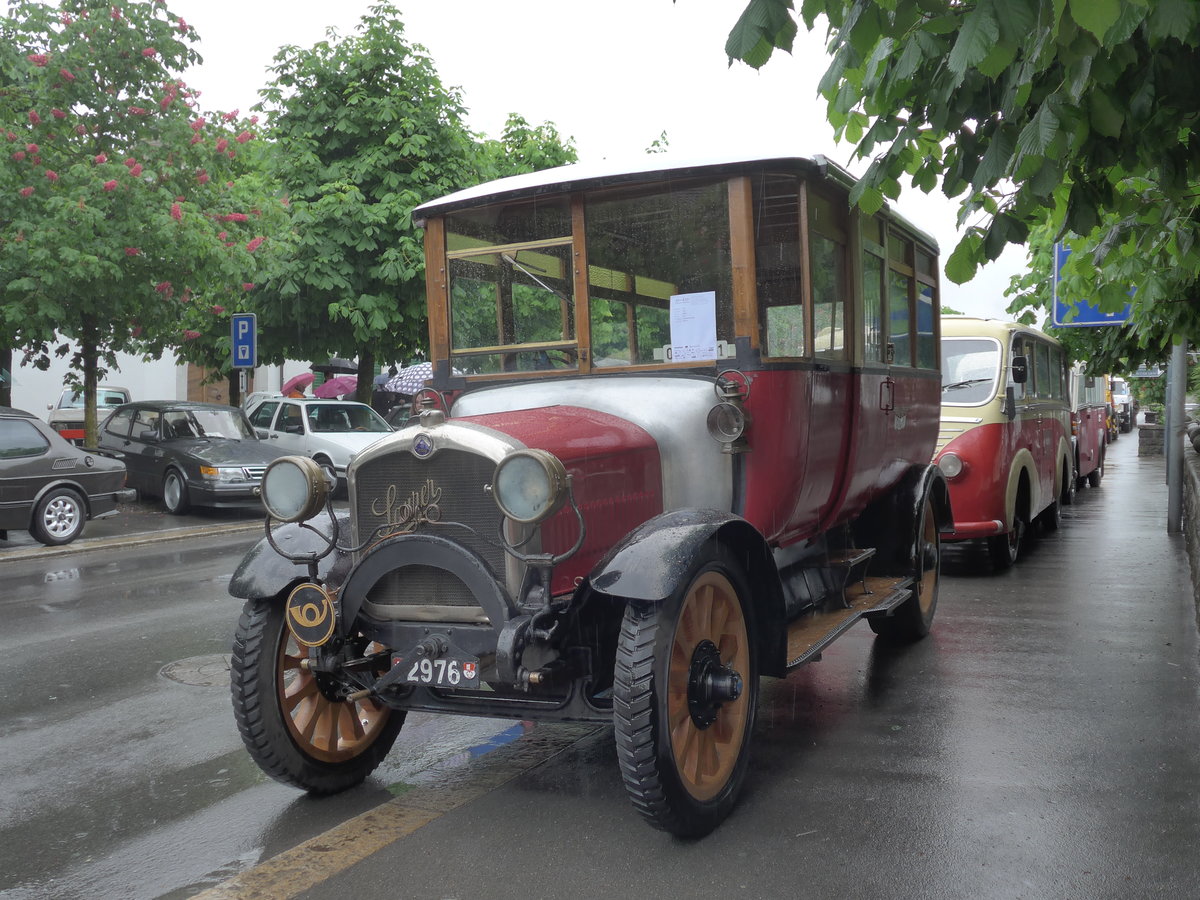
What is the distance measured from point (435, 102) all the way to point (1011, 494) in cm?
1360

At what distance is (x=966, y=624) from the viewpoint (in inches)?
319

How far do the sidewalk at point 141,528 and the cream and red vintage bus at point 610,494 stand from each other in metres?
7.85

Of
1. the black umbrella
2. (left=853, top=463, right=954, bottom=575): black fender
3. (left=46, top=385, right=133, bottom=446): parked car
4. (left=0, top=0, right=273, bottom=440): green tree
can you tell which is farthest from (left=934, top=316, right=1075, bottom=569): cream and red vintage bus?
the black umbrella

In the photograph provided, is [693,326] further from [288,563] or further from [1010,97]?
[288,563]

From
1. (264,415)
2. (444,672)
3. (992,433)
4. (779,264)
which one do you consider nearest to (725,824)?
(444,672)

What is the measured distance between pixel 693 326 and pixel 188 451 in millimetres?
12813

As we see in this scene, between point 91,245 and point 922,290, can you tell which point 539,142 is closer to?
point 91,245

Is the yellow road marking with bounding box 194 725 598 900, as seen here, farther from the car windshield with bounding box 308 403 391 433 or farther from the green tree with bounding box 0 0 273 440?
the car windshield with bounding box 308 403 391 433

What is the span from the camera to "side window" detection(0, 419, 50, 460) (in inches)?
494

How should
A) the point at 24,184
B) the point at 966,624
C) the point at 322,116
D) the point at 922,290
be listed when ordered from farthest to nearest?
the point at 322,116
the point at 24,184
the point at 966,624
the point at 922,290

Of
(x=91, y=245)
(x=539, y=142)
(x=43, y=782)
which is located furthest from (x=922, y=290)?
(x=539, y=142)

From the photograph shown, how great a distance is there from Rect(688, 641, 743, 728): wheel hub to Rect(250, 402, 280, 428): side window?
1557 centimetres

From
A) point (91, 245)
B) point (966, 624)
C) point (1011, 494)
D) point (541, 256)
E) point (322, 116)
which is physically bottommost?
point (966, 624)

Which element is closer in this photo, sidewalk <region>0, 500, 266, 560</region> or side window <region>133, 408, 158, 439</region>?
sidewalk <region>0, 500, 266, 560</region>
